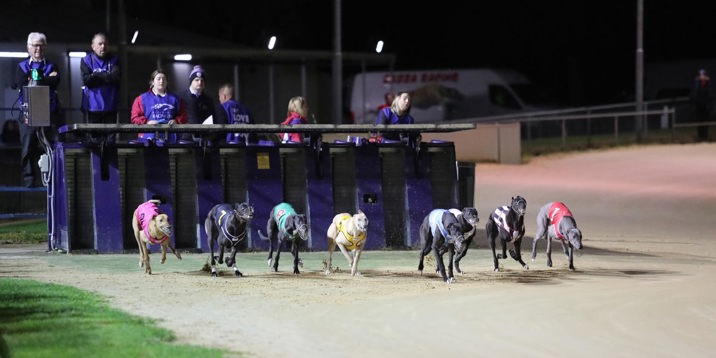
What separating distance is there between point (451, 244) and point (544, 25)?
41.3 metres

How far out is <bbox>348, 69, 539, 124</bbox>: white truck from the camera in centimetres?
3766

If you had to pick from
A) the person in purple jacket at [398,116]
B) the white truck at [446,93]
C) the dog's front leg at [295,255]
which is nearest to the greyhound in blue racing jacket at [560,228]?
the dog's front leg at [295,255]

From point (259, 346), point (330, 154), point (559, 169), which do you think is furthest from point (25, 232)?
point (559, 169)

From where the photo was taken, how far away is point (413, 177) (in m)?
15.5

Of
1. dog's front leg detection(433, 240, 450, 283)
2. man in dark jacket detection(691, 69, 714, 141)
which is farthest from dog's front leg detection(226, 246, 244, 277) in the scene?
man in dark jacket detection(691, 69, 714, 141)

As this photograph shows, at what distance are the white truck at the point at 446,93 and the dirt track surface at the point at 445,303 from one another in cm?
2075

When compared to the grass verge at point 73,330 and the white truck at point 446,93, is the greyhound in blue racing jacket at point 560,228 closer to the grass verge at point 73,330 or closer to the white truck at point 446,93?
the grass verge at point 73,330

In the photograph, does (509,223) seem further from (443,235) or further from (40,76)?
(40,76)

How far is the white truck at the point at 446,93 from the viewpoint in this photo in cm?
3766

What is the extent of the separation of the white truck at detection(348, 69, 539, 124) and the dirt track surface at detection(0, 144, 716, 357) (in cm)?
2075

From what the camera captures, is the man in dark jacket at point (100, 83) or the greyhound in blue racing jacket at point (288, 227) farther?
the man in dark jacket at point (100, 83)

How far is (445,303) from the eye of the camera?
10484mm

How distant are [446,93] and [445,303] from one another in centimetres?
2763

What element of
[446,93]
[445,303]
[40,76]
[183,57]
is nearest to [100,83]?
[40,76]
